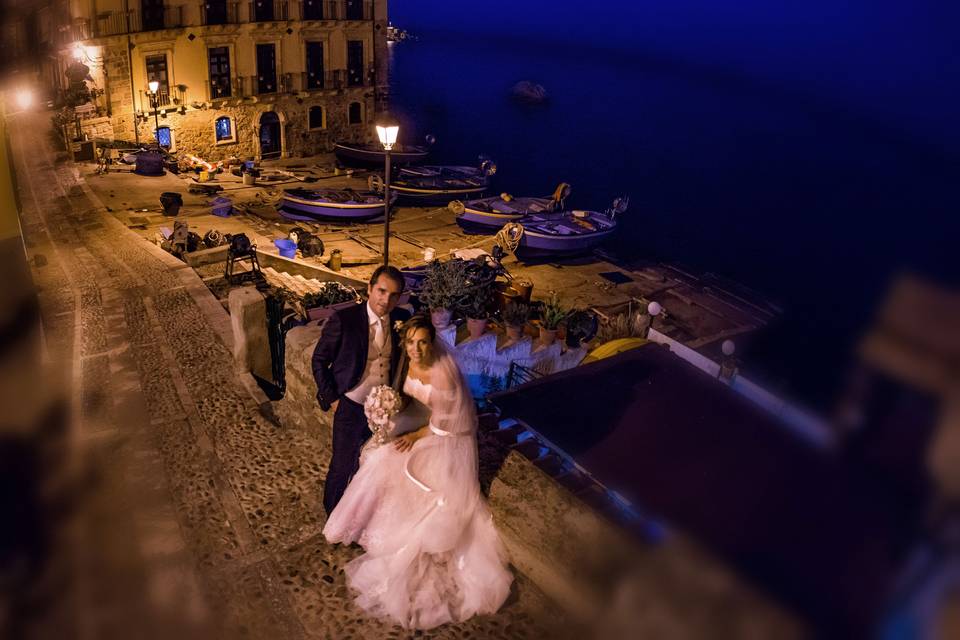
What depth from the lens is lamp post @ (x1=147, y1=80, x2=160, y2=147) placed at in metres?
30.7

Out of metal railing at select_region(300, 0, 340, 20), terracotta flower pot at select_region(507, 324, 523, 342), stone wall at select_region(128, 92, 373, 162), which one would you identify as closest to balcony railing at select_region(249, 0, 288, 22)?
metal railing at select_region(300, 0, 340, 20)

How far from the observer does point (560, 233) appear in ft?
89.1

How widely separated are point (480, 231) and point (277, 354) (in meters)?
21.6

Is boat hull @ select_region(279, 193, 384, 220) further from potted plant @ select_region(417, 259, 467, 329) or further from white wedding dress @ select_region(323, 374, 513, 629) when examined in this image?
white wedding dress @ select_region(323, 374, 513, 629)

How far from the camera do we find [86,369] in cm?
813

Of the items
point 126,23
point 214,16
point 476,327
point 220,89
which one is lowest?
point 476,327

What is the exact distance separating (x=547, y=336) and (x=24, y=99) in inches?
1242

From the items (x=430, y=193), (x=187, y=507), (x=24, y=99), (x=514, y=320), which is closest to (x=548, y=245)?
(x=430, y=193)

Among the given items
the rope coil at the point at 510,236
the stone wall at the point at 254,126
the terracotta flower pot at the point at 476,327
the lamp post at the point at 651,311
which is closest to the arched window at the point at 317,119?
the stone wall at the point at 254,126

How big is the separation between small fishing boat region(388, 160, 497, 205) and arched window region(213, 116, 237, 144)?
9.10m

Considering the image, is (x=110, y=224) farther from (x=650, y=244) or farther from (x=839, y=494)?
(x=650, y=244)

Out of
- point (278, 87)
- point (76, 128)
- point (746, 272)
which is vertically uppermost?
point (278, 87)

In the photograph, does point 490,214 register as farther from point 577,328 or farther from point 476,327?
point 476,327

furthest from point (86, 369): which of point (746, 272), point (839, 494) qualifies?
point (746, 272)
